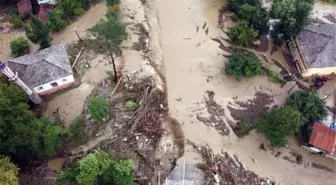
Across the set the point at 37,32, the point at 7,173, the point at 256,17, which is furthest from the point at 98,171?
the point at 256,17

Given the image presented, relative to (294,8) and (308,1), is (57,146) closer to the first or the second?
(294,8)

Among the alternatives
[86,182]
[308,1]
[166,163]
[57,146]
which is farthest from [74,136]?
[308,1]

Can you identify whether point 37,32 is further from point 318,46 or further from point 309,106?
point 318,46

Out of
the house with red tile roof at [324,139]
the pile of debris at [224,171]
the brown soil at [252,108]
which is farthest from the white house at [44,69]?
the house with red tile roof at [324,139]

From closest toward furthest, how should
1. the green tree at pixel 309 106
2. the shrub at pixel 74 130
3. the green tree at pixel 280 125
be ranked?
the green tree at pixel 280 125 → the shrub at pixel 74 130 → the green tree at pixel 309 106

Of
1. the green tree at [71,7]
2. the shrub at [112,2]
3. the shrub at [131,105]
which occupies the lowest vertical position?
the shrub at [131,105]

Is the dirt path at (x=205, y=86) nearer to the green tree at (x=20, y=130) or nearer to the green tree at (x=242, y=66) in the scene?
the green tree at (x=242, y=66)
